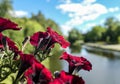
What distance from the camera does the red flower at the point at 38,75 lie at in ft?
3.65

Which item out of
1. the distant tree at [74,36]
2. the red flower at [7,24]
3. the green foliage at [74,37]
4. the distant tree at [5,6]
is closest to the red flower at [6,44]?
the red flower at [7,24]

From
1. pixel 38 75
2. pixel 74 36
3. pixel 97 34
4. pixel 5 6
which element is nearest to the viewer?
pixel 38 75

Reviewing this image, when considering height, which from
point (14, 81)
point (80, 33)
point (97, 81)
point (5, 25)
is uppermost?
point (5, 25)

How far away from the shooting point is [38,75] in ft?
3.68

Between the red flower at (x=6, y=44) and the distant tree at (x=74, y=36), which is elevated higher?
the red flower at (x=6, y=44)

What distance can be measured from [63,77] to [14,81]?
0.71ft

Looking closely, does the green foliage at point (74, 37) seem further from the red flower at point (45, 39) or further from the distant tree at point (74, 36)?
the red flower at point (45, 39)

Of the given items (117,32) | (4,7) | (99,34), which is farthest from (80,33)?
(4,7)

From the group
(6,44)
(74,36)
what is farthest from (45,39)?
(74,36)

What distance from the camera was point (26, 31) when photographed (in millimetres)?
31422

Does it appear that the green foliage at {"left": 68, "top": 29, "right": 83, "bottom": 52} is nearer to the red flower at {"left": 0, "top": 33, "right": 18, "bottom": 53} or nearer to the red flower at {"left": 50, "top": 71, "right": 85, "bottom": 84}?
the red flower at {"left": 0, "top": 33, "right": 18, "bottom": 53}

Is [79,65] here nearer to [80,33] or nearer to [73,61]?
[73,61]

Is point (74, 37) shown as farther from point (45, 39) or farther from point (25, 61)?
point (25, 61)

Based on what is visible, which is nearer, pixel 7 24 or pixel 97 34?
pixel 7 24
